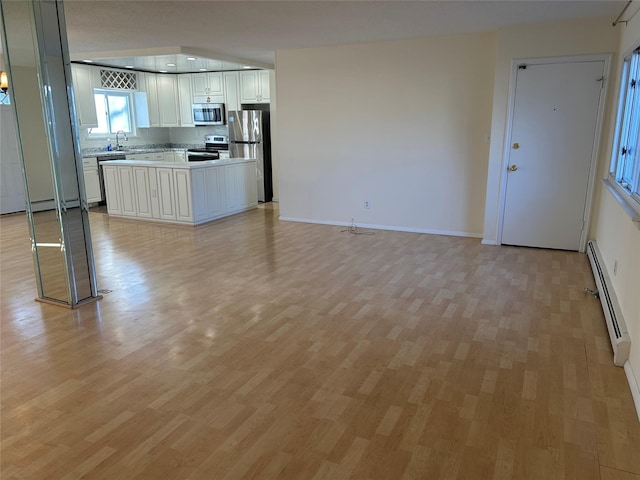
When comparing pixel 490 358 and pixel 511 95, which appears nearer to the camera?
pixel 490 358

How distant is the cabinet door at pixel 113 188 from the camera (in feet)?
23.5

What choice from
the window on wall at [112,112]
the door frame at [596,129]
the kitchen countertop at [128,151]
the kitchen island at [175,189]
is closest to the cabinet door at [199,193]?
the kitchen island at [175,189]

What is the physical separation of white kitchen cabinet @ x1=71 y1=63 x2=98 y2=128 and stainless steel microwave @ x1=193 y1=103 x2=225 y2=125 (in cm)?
178

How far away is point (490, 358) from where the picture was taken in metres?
2.85

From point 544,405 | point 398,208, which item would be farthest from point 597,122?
point 544,405

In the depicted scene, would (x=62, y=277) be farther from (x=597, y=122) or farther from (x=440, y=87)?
(x=597, y=122)

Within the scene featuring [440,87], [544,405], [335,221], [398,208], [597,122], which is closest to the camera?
Answer: [544,405]

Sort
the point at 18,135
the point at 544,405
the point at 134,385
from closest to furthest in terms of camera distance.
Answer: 1. the point at 544,405
2. the point at 134,385
3. the point at 18,135

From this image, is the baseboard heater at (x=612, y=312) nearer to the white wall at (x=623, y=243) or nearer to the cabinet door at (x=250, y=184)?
the white wall at (x=623, y=243)

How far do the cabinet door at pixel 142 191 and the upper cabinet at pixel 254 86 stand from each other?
262 cm

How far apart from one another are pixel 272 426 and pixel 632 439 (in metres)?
1.61

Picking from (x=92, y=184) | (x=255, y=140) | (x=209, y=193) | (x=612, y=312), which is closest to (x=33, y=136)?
(x=209, y=193)

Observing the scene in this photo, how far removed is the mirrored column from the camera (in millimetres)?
3293

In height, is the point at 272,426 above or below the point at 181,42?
below
